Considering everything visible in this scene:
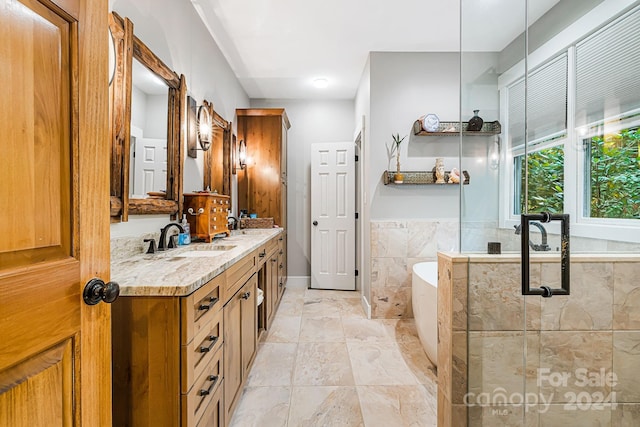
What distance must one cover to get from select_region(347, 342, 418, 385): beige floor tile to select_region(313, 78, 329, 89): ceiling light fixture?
3.13 m

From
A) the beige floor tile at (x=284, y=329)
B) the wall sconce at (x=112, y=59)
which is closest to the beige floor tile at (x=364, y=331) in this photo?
the beige floor tile at (x=284, y=329)

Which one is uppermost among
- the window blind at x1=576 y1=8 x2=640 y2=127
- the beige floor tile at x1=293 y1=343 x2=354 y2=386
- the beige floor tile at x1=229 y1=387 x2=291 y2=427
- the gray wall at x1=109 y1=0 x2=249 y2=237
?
the gray wall at x1=109 y1=0 x2=249 y2=237

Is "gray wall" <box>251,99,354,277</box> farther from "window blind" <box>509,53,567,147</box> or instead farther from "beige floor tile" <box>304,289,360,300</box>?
"window blind" <box>509,53,567,147</box>

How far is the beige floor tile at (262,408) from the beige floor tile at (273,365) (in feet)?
0.26

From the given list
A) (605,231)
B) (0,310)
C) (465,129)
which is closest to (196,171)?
(465,129)

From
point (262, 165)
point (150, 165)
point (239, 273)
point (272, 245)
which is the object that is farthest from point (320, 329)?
point (262, 165)

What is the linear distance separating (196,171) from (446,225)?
2.49 meters

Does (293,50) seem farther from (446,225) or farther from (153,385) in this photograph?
(153,385)

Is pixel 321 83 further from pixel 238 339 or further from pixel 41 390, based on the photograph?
pixel 41 390

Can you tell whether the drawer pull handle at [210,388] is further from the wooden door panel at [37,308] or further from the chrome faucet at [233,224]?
the chrome faucet at [233,224]

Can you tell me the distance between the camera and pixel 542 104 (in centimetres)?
124

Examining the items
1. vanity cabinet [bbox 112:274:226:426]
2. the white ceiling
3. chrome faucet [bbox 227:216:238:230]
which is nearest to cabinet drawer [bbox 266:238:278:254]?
chrome faucet [bbox 227:216:238:230]

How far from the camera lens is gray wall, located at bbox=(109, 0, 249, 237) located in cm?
179

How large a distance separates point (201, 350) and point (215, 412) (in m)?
0.40
